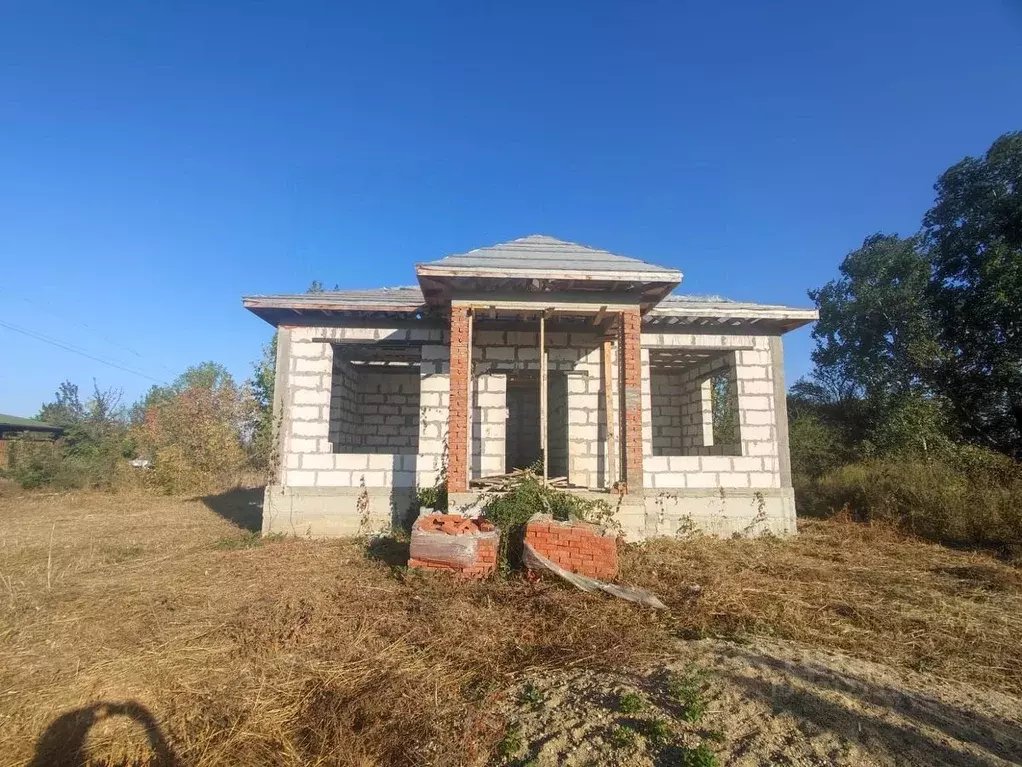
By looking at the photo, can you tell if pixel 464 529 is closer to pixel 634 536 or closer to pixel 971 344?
pixel 634 536

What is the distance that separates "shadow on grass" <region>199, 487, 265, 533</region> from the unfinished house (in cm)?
230

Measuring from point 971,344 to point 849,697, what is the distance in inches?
598

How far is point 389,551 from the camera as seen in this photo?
741 centimetres

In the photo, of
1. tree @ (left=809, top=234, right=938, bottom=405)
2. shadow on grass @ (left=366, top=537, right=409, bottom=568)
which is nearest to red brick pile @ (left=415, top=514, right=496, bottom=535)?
shadow on grass @ (left=366, top=537, right=409, bottom=568)

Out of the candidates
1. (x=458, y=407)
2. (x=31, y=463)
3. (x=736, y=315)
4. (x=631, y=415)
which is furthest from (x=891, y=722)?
(x=31, y=463)

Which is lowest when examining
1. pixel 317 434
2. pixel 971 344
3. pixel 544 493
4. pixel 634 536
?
pixel 634 536

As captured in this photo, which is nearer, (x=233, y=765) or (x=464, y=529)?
(x=233, y=765)

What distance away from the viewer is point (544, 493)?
7098 mm

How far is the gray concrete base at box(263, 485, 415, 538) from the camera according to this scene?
27.8 ft

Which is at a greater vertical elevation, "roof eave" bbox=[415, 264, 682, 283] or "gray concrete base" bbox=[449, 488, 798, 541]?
"roof eave" bbox=[415, 264, 682, 283]

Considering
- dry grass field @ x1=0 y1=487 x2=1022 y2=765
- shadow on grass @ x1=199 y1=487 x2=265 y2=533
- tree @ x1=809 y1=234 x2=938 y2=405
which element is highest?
tree @ x1=809 y1=234 x2=938 y2=405

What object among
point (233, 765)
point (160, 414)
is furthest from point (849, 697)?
point (160, 414)

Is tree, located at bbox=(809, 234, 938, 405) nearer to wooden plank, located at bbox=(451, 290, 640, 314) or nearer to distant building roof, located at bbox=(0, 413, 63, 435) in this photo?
wooden plank, located at bbox=(451, 290, 640, 314)

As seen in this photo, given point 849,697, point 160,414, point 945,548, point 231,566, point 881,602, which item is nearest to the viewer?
point 849,697
